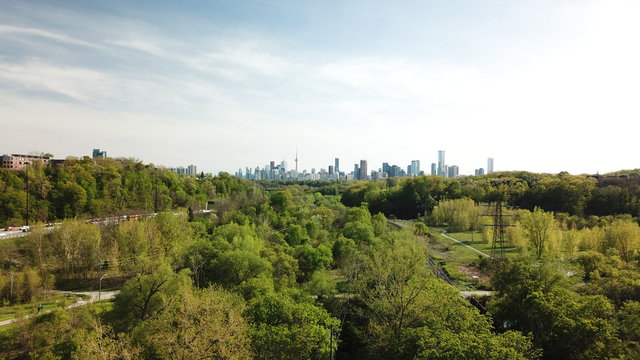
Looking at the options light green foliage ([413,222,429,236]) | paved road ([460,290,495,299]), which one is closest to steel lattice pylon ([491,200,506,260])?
paved road ([460,290,495,299])

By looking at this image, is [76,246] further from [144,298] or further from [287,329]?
[287,329]

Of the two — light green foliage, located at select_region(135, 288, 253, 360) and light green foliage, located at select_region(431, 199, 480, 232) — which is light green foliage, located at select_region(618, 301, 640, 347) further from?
light green foliage, located at select_region(431, 199, 480, 232)

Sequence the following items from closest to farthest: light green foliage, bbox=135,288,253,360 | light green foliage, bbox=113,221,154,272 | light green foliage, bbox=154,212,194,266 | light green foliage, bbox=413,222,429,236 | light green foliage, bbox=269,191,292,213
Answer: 1. light green foliage, bbox=135,288,253,360
2. light green foliage, bbox=113,221,154,272
3. light green foliage, bbox=154,212,194,266
4. light green foliage, bbox=413,222,429,236
5. light green foliage, bbox=269,191,292,213

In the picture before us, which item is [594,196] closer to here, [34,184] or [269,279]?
[269,279]

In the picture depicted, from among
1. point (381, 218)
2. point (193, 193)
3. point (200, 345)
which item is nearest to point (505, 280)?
point (200, 345)

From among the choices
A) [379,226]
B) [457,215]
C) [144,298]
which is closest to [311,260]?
[144,298]

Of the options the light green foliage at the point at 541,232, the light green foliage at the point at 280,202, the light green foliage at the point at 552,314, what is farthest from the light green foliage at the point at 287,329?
the light green foliage at the point at 280,202

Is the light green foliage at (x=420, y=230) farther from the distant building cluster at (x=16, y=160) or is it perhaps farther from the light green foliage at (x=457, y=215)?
the distant building cluster at (x=16, y=160)

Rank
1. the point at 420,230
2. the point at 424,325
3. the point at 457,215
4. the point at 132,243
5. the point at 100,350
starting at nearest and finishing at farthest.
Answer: the point at 100,350 → the point at 424,325 → the point at 132,243 → the point at 420,230 → the point at 457,215
